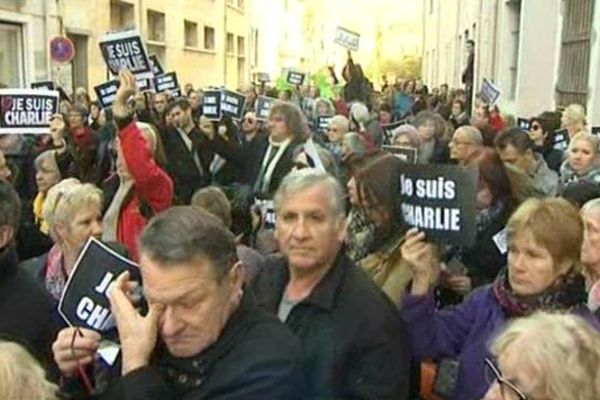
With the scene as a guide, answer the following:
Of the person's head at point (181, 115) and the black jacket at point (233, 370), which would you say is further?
the person's head at point (181, 115)

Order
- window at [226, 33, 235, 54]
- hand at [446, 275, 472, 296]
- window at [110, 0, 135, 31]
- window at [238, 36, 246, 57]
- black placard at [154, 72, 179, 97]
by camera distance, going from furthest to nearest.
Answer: window at [238, 36, 246, 57], window at [226, 33, 235, 54], window at [110, 0, 135, 31], black placard at [154, 72, 179, 97], hand at [446, 275, 472, 296]

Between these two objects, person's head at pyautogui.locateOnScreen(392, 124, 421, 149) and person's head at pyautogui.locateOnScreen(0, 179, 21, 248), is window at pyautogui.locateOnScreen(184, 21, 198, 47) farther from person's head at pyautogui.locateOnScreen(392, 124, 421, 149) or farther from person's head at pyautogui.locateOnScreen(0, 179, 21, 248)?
person's head at pyautogui.locateOnScreen(0, 179, 21, 248)

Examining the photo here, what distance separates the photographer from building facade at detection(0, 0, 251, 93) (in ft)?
58.2

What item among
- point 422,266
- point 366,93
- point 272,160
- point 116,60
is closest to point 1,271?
point 422,266

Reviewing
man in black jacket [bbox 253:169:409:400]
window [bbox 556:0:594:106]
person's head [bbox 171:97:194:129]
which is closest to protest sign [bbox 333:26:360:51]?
window [bbox 556:0:594:106]

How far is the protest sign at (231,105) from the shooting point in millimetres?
10773

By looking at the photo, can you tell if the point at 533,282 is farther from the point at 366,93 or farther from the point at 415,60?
the point at 415,60

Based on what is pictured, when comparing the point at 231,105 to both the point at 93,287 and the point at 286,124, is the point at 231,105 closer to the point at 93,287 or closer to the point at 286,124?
the point at 286,124

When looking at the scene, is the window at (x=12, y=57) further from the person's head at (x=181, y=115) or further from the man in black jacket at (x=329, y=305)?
the man in black jacket at (x=329, y=305)

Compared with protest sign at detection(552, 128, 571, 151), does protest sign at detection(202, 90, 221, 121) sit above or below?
above

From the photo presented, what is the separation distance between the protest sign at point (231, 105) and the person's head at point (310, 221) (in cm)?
786

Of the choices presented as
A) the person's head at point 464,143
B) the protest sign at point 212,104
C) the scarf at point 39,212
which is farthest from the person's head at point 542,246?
the protest sign at point 212,104

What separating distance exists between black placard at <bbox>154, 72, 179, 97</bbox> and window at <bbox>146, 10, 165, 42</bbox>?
50.6 feet

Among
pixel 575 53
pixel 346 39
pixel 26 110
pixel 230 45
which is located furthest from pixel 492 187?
pixel 230 45
